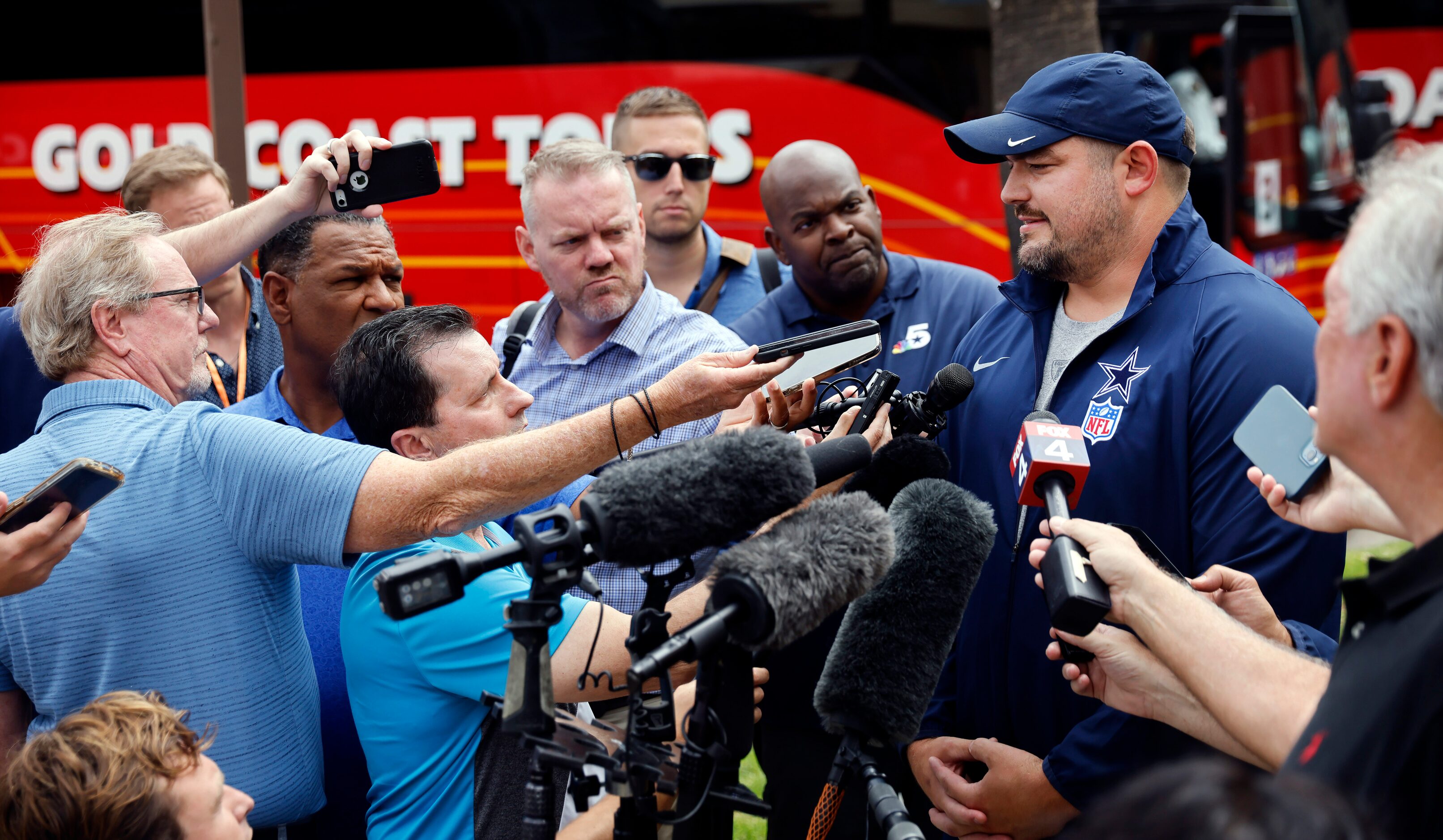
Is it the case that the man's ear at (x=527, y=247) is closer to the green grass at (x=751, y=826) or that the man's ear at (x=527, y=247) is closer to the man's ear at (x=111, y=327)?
the man's ear at (x=111, y=327)

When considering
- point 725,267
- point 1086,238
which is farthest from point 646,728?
point 725,267

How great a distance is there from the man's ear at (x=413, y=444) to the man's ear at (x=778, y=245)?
76.7 inches

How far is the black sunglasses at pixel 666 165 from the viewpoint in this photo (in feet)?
15.6

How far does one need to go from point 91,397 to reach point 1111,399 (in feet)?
7.13

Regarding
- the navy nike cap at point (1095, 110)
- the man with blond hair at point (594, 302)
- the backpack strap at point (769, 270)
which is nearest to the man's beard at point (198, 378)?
the man with blond hair at point (594, 302)

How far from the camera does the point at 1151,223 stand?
2.74 m

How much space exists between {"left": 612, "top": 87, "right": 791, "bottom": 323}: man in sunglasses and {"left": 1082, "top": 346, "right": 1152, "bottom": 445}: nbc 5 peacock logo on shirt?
228 centimetres

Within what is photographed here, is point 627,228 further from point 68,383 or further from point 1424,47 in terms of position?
point 1424,47

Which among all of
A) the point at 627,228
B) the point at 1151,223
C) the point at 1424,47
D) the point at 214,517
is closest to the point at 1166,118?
the point at 1151,223

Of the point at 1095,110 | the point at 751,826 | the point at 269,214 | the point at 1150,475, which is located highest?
the point at 1095,110

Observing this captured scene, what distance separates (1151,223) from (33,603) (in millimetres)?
2574

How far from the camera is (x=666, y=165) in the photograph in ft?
15.7

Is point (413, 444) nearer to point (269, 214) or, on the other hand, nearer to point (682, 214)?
point (269, 214)

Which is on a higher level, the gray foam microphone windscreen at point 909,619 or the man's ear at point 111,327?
the man's ear at point 111,327
